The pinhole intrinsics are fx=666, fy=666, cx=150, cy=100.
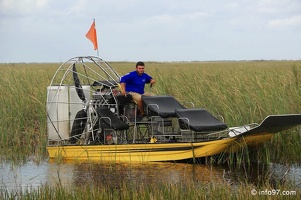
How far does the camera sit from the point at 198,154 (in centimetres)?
1131

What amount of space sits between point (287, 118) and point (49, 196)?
13.1 feet

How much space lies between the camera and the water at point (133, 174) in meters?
9.75

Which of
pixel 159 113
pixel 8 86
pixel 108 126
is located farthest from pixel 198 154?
pixel 8 86

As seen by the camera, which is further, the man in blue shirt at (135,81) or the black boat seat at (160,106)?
the man in blue shirt at (135,81)

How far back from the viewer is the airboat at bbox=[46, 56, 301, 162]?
1105 centimetres

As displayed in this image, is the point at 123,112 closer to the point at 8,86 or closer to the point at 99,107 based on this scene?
the point at 99,107

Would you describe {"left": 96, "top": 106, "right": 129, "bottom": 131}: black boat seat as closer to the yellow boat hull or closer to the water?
the yellow boat hull

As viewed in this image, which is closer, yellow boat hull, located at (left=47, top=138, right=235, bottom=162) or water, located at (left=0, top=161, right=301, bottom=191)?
water, located at (left=0, top=161, right=301, bottom=191)

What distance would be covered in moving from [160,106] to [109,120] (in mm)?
934

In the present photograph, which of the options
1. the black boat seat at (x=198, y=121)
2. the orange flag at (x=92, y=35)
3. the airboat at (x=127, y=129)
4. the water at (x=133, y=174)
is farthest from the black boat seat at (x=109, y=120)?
the orange flag at (x=92, y=35)

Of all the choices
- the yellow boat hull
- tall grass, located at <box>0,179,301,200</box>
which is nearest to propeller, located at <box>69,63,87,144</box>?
the yellow boat hull

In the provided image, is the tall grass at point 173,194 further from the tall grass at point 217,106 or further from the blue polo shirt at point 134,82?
the blue polo shirt at point 134,82

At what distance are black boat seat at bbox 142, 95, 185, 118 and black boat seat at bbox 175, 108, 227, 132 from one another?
364 mm

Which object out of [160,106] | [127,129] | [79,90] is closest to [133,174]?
[127,129]
